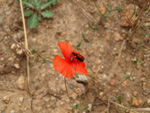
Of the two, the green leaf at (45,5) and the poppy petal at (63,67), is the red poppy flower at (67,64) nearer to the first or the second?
the poppy petal at (63,67)

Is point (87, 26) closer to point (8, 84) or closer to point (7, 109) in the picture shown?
point (8, 84)

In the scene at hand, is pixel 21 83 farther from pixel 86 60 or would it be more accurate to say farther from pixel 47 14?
pixel 47 14

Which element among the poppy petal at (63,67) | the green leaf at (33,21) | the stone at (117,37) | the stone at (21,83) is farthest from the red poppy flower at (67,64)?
the stone at (117,37)

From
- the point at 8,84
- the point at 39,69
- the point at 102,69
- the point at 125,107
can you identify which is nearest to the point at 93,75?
the point at 102,69

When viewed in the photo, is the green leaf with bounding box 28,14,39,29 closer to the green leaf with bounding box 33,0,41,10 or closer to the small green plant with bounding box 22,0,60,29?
the small green plant with bounding box 22,0,60,29

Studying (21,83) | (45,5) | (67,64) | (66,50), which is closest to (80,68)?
(67,64)

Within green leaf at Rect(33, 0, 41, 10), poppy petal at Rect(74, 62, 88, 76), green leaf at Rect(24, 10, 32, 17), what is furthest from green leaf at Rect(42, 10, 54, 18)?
poppy petal at Rect(74, 62, 88, 76)
